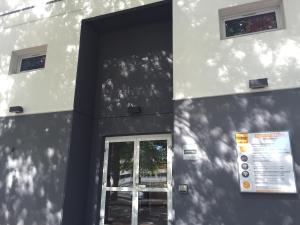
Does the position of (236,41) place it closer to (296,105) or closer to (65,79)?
(296,105)

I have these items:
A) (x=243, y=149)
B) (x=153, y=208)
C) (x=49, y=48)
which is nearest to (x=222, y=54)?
(x=243, y=149)

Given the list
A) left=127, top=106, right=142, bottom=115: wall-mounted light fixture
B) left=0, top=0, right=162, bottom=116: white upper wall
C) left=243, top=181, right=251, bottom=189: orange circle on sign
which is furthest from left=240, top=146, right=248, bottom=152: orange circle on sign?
left=0, top=0, right=162, bottom=116: white upper wall

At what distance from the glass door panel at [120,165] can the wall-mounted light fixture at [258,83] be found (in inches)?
99.9

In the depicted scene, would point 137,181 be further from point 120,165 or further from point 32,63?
point 32,63

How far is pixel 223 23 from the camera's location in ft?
16.8

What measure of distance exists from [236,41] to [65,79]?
11.1ft

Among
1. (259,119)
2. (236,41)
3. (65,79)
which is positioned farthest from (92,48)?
(259,119)

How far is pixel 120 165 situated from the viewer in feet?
18.8

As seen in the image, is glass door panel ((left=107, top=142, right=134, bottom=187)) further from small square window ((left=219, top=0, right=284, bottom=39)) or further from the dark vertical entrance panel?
small square window ((left=219, top=0, right=284, bottom=39))

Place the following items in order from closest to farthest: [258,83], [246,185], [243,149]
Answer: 1. [246,185]
2. [243,149]
3. [258,83]

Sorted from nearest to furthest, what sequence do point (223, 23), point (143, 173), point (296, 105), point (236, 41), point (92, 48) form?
point (296, 105), point (236, 41), point (223, 23), point (143, 173), point (92, 48)

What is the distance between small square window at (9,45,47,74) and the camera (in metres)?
6.60

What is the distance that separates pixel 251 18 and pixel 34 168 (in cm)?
482

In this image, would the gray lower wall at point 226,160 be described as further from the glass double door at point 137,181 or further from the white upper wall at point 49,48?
the white upper wall at point 49,48
